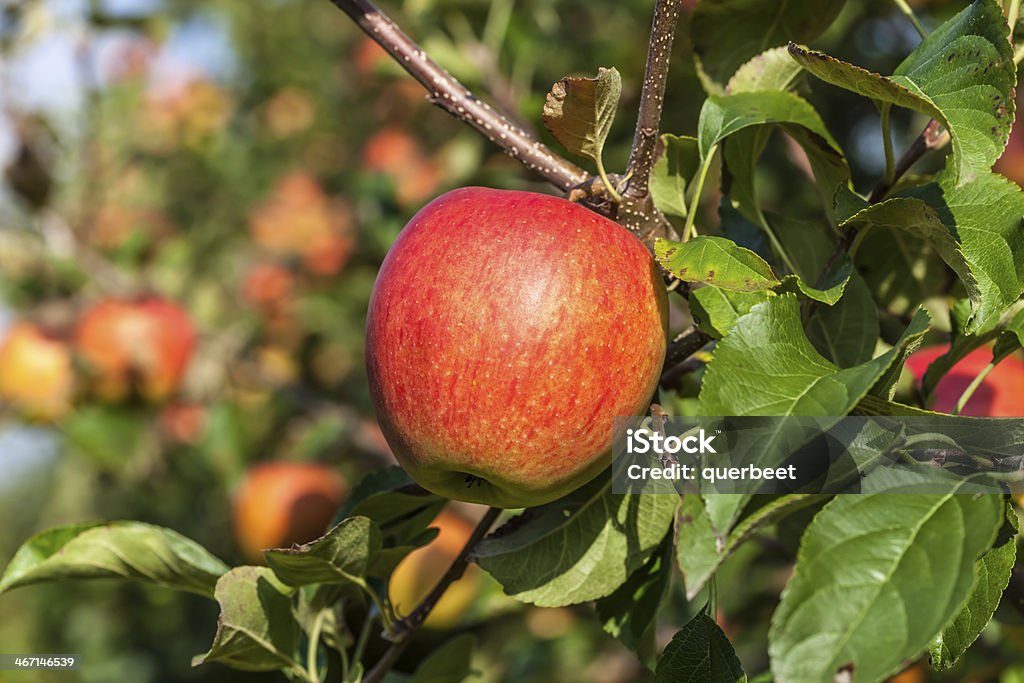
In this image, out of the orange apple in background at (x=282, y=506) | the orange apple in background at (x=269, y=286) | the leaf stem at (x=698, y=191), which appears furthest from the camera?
the orange apple in background at (x=269, y=286)

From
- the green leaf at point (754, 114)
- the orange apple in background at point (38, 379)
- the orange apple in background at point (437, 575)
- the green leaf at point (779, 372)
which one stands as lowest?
the orange apple in background at point (437, 575)

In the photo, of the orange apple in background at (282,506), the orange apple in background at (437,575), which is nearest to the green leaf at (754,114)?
the orange apple in background at (437,575)

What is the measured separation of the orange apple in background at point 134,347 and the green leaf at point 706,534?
2.19m

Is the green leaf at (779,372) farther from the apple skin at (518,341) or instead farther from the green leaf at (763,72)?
the green leaf at (763,72)

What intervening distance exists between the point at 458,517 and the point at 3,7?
222 centimetres

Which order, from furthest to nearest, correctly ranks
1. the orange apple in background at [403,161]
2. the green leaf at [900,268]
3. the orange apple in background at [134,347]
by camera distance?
1. the orange apple in background at [403,161]
2. the orange apple in background at [134,347]
3. the green leaf at [900,268]

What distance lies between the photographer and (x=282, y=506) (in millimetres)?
2381

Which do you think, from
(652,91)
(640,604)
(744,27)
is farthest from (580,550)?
(744,27)

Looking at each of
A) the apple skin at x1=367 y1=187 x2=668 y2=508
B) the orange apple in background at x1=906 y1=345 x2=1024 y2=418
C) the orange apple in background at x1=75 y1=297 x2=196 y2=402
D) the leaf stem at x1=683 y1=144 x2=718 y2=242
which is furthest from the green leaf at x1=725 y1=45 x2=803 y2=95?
the orange apple in background at x1=75 y1=297 x2=196 y2=402

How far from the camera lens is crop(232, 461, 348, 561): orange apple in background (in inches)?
93.9

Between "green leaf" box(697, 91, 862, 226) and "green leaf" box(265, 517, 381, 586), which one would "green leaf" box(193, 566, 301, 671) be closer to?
"green leaf" box(265, 517, 381, 586)

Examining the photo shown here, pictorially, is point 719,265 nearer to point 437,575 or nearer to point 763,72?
point 763,72

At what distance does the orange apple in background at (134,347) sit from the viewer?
2.69 m

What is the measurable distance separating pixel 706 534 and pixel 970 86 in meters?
0.41
